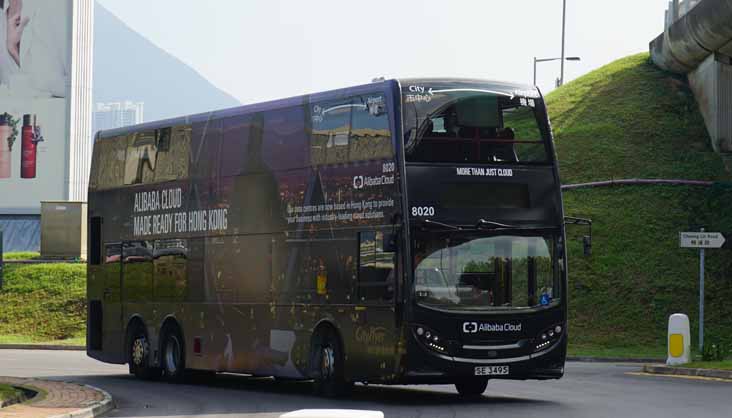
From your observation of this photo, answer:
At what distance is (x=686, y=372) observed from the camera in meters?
29.6

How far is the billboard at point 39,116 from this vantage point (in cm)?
9050

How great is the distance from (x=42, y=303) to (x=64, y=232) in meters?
6.75

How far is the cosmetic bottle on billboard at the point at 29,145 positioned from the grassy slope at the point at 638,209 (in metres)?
36.2

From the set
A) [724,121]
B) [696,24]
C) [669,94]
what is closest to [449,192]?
[696,24]

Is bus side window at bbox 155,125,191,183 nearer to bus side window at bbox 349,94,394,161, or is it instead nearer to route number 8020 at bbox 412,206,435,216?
bus side window at bbox 349,94,394,161

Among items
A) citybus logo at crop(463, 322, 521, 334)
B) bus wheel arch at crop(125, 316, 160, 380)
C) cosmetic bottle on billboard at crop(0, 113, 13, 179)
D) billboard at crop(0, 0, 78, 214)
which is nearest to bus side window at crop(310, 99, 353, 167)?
citybus logo at crop(463, 322, 521, 334)

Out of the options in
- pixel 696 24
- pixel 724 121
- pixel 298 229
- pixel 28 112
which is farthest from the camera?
pixel 28 112

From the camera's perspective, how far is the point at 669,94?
61812mm

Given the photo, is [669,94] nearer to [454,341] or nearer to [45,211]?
[45,211]

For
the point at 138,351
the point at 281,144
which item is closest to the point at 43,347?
the point at 138,351

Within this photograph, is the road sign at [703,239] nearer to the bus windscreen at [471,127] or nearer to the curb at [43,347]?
Result: the bus windscreen at [471,127]

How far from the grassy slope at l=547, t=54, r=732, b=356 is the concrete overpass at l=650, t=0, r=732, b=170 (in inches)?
31.6

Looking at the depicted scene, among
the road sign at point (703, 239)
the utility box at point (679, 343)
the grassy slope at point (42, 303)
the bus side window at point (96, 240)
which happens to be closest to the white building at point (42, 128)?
the grassy slope at point (42, 303)

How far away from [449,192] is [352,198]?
1.57 metres
